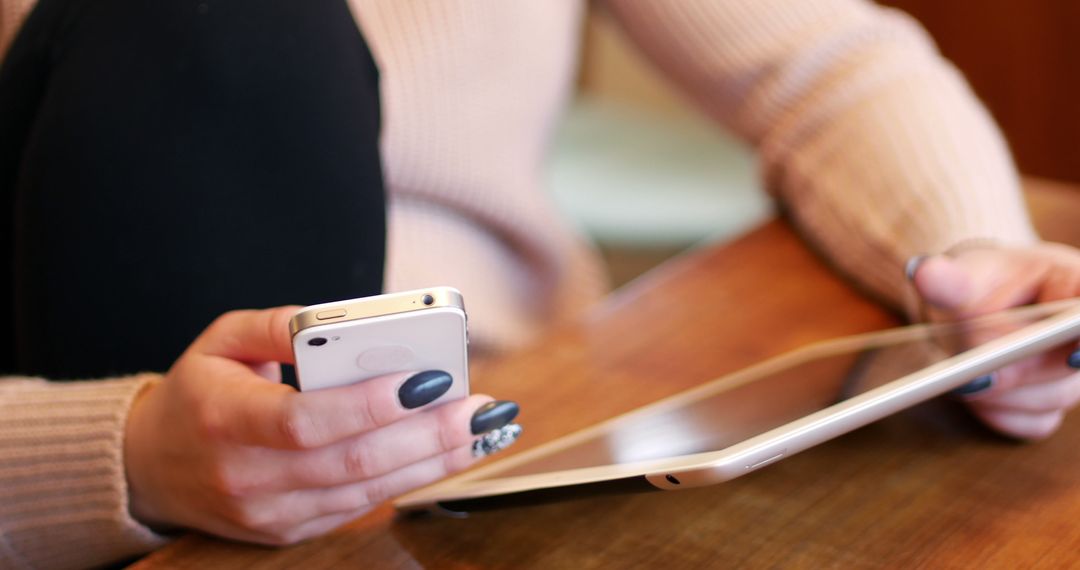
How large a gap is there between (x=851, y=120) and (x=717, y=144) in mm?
1202

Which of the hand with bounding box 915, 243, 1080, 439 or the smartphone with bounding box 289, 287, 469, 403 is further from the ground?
the smartphone with bounding box 289, 287, 469, 403

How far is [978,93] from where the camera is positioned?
1561 millimetres

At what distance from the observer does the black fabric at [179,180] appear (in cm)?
48

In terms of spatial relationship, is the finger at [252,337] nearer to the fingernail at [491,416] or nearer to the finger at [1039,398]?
the fingernail at [491,416]

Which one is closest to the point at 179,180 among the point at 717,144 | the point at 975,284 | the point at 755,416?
the point at 755,416

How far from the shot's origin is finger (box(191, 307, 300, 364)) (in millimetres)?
409

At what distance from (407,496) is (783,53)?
454 mm

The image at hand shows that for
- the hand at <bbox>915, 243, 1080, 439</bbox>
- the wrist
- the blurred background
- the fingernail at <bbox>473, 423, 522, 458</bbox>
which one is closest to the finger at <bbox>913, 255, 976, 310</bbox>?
the hand at <bbox>915, 243, 1080, 439</bbox>

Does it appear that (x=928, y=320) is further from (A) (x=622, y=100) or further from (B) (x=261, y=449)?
(A) (x=622, y=100)

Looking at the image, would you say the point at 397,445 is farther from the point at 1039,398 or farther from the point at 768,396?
the point at 1039,398

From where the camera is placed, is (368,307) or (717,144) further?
(717,144)

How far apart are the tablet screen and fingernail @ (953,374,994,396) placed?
21 mm

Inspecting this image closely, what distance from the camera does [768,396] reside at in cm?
47

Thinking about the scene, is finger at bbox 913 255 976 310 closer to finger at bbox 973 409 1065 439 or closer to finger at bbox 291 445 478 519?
finger at bbox 973 409 1065 439
